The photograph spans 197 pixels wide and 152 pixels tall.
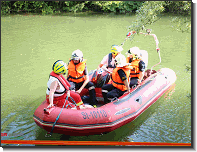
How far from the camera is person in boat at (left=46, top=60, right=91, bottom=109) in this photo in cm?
398

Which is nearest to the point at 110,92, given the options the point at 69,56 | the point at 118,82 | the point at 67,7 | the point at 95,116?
the point at 118,82

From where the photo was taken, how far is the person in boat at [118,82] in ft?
15.1

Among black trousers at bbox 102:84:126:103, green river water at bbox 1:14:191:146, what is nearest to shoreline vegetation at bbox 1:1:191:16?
green river water at bbox 1:14:191:146

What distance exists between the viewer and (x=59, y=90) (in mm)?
4117

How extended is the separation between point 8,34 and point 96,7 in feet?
26.5

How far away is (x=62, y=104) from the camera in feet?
13.8

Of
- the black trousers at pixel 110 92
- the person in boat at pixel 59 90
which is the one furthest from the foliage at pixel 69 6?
the person in boat at pixel 59 90

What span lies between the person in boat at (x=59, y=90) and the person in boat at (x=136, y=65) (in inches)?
57.9

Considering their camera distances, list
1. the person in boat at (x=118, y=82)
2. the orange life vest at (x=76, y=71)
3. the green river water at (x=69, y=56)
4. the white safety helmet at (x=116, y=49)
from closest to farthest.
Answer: the green river water at (x=69, y=56) < the person in boat at (x=118, y=82) < the orange life vest at (x=76, y=71) < the white safety helmet at (x=116, y=49)

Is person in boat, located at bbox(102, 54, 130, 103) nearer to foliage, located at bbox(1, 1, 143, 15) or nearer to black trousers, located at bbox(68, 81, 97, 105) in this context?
black trousers, located at bbox(68, 81, 97, 105)

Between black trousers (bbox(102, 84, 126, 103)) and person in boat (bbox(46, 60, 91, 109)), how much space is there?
666 mm

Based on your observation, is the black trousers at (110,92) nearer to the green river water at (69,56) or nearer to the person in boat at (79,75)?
the person in boat at (79,75)

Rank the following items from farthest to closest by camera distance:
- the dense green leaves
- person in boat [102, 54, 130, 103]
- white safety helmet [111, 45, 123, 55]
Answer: the dense green leaves < white safety helmet [111, 45, 123, 55] < person in boat [102, 54, 130, 103]

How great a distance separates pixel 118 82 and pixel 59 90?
1.23 meters
